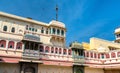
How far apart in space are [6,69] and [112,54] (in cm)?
2359

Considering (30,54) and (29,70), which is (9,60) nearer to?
(30,54)

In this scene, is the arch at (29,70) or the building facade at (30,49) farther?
the arch at (29,70)

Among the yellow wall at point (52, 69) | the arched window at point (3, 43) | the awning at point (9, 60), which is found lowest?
the yellow wall at point (52, 69)

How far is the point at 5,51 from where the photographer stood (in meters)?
23.7

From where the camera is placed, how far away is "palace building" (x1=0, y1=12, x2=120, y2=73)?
24281mm

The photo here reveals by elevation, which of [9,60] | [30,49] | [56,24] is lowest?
[9,60]

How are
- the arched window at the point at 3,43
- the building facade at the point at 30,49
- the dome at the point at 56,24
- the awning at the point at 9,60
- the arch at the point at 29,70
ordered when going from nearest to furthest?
the awning at the point at 9,60 < the arched window at the point at 3,43 < the building facade at the point at 30,49 < the arch at the point at 29,70 < the dome at the point at 56,24

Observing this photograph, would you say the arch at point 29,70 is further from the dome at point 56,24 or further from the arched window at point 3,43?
the dome at point 56,24

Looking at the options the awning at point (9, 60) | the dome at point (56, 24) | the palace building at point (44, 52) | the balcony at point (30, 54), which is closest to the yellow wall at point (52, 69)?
the palace building at point (44, 52)

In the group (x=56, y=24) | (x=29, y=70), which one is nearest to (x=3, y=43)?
(x=29, y=70)

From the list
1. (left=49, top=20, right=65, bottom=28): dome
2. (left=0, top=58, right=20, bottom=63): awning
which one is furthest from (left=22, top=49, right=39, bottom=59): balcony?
(left=49, top=20, right=65, bottom=28): dome

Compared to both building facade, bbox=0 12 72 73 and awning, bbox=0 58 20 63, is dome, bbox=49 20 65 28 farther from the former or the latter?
awning, bbox=0 58 20 63

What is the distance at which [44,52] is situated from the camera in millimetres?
27547

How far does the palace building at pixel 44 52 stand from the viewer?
24281 millimetres
